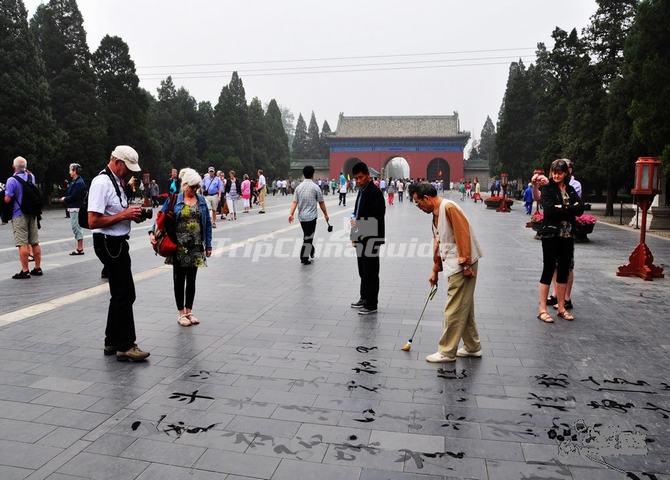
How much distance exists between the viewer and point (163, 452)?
120 inches

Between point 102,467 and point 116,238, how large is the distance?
6.72ft

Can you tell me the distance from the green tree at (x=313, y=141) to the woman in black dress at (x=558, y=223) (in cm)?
7707

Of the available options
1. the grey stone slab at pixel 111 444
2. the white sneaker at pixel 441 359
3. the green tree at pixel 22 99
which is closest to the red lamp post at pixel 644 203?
Result: the white sneaker at pixel 441 359

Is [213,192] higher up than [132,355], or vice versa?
[213,192]

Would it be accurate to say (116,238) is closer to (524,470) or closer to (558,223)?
(524,470)

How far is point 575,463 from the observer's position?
117 inches

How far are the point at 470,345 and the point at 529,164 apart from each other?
3310cm

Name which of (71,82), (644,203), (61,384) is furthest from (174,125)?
(61,384)

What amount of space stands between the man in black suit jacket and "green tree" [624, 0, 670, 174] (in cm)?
1004

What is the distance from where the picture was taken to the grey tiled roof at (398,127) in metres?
66.1

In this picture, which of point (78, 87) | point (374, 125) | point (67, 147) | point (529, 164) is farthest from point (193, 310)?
point (374, 125)

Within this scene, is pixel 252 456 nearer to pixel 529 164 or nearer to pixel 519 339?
pixel 519 339

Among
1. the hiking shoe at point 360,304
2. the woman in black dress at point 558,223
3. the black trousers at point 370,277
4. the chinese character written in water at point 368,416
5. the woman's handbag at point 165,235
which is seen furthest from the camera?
the hiking shoe at point 360,304

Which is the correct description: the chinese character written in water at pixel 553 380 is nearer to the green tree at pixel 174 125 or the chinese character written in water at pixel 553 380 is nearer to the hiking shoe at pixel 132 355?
the hiking shoe at pixel 132 355
